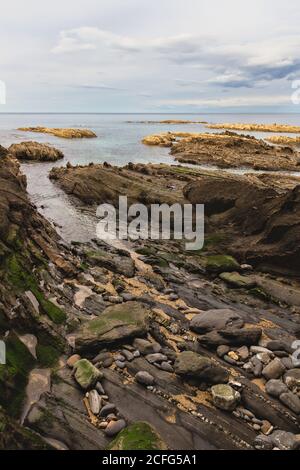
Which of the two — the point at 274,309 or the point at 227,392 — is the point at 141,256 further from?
the point at 227,392

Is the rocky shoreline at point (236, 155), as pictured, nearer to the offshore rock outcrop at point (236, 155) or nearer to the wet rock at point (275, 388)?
the offshore rock outcrop at point (236, 155)

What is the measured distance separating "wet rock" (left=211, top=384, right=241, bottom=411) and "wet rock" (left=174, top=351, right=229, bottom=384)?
53 centimetres

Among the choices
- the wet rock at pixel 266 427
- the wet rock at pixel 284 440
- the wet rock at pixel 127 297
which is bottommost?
the wet rock at pixel 266 427

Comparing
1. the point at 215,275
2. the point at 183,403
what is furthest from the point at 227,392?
the point at 215,275

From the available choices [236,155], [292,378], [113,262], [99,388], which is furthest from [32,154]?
[292,378]

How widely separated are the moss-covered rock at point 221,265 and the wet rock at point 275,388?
9486 millimetres

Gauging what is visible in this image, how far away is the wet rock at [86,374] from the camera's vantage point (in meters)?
11.4

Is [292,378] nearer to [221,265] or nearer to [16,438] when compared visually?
[16,438]

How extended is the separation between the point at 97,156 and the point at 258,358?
63.1 metres

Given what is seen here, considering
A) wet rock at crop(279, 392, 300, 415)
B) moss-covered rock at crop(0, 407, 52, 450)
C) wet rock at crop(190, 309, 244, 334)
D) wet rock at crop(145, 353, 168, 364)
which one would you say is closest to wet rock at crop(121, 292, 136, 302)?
wet rock at crop(190, 309, 244, 334)

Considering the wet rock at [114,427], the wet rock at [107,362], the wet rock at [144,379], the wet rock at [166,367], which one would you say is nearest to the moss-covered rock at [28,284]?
the wet rock at [107,362]

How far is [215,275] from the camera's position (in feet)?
69.6

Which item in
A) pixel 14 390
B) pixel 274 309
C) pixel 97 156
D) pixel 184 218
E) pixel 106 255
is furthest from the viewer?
pixel 97 156
